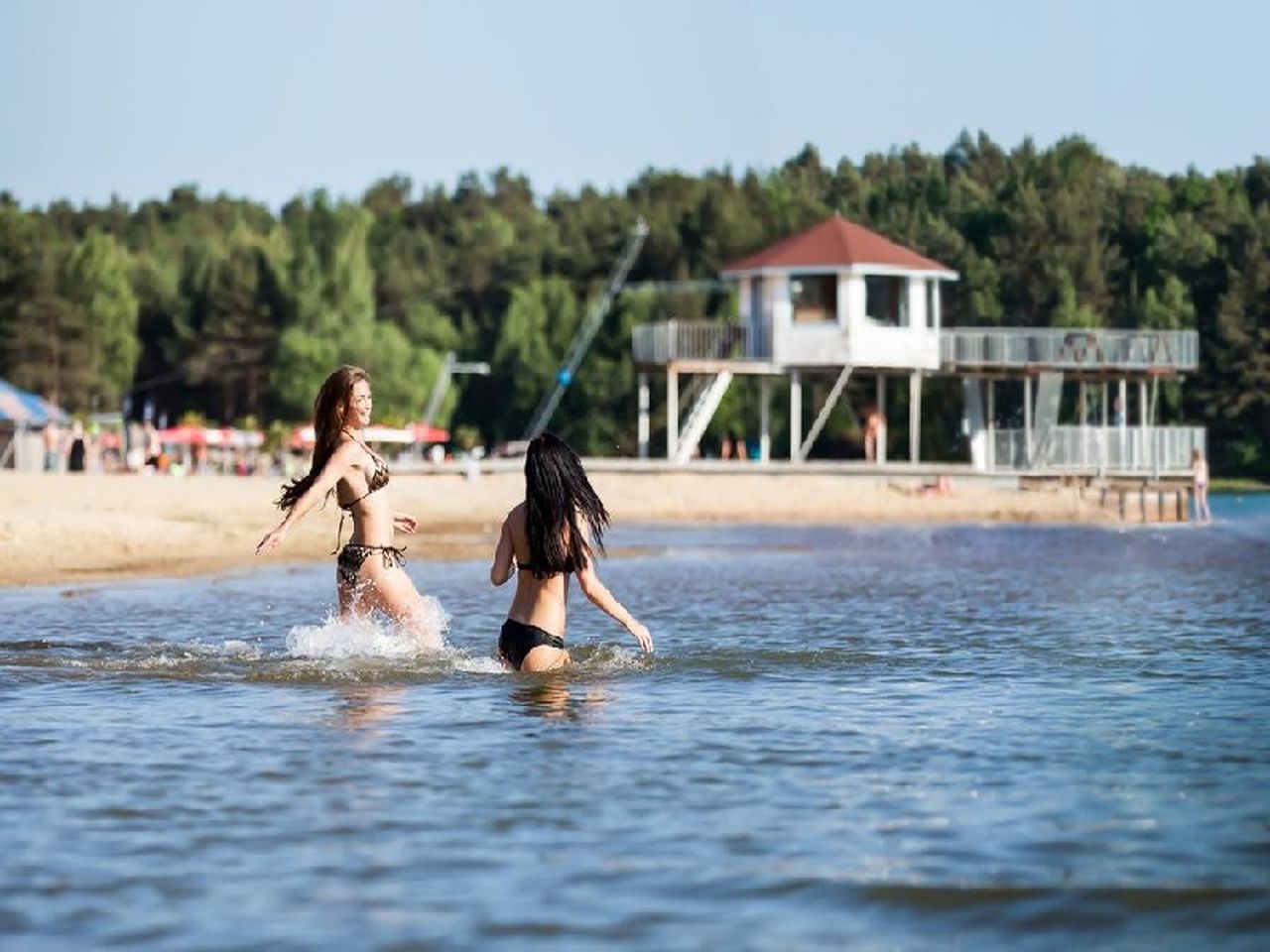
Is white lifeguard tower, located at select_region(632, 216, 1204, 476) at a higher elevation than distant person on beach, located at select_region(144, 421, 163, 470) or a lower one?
higher

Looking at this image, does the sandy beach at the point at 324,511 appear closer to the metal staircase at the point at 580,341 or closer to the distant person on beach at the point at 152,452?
the distant person on beach at the point at 152,452

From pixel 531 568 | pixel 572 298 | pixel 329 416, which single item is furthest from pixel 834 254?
pixel 531 568

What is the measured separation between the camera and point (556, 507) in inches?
477

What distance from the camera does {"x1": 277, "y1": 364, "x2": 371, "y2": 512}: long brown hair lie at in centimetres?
1287

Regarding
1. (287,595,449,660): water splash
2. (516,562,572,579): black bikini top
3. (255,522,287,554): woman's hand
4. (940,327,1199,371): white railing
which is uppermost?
(940,327,1199,371): white railing

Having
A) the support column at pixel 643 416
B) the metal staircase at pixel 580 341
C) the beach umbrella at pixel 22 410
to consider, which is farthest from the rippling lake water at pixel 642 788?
the metal staircase at pixel 580 341

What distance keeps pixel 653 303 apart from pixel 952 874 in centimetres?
7230

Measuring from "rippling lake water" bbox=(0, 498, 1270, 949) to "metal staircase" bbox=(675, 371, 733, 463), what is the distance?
33.2m

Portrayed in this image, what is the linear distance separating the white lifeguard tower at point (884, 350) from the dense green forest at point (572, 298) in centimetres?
1991

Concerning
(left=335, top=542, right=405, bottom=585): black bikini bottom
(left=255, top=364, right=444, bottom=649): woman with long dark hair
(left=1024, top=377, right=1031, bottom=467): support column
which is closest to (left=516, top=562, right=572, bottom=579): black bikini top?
(left=255, top=364, right=444, bottom=649): woman with long dark hair

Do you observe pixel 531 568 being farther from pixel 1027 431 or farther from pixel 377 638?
pixel 1027 431

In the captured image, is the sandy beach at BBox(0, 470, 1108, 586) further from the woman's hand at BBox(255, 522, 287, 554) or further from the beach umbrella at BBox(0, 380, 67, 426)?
the woman's hand at BBox(255, 522, 287, 554)

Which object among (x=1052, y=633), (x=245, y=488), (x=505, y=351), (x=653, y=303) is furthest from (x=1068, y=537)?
(x=505, y=351)

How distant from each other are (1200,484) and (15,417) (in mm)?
28203
